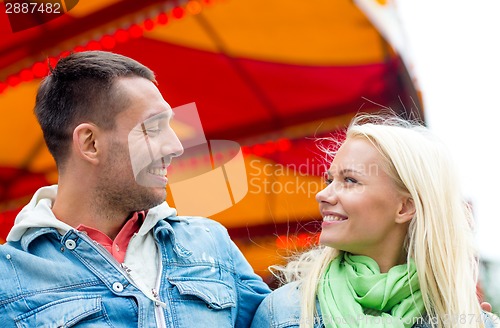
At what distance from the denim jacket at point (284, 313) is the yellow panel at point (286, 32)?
69.3 inches

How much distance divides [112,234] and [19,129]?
62.8 inches

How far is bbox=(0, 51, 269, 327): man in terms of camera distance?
2.34m

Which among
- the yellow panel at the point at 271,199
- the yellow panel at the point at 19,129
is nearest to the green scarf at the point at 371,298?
the yellow panel at the point at 271,199

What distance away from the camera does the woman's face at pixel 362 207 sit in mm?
2473

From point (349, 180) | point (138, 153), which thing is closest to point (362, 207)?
point (349, 180)

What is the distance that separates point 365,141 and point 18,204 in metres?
2.03

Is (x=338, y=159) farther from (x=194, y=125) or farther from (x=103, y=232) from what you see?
(x=194, y=125)

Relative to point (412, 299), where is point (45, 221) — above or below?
above

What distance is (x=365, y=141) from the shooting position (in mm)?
2582

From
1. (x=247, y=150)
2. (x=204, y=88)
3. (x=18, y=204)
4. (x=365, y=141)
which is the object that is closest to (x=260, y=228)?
(x=247, y=150)

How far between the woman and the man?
24 cm

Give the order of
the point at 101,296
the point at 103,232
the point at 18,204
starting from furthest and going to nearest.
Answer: the point at 18,204 → the point at 103,232 → the point at 101,296

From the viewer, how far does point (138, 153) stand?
8.42ft

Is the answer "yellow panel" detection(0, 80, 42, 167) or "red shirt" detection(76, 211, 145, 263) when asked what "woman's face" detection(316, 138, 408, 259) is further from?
"yellow panel" detection(0, 80, 42, 167)
